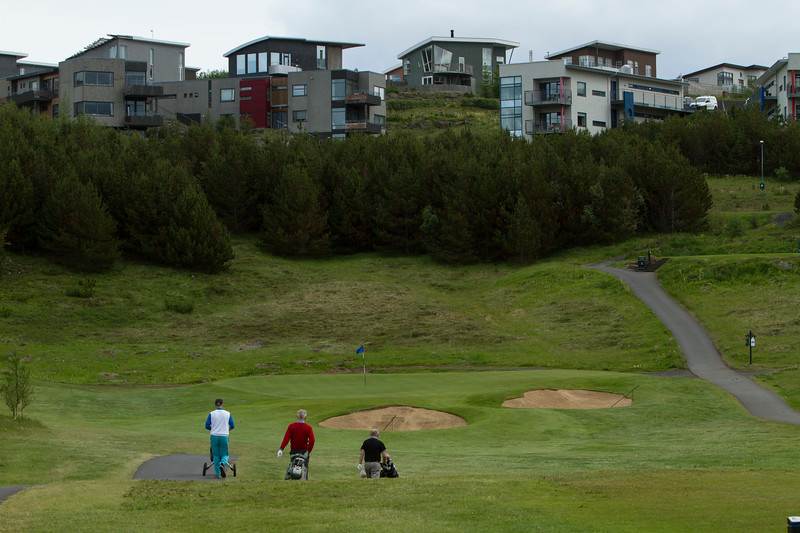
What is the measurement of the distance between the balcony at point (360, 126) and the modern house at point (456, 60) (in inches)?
1836

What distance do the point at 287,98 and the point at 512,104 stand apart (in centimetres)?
3204

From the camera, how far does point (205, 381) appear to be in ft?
164

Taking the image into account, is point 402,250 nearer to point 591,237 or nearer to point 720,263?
point 591,237

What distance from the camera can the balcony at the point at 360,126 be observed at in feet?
392

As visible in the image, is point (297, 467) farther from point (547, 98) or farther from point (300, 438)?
point (547, 98)

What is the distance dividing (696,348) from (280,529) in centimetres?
4517

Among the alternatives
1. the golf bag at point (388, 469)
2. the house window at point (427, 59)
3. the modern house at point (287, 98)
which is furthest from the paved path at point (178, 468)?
the house window at point (427, 59)

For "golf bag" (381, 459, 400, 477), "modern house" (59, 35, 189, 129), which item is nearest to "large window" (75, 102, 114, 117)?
"modern house" (59, 35, 189, 129)

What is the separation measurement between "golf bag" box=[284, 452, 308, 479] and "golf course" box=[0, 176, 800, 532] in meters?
0.89

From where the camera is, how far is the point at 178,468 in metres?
20.4

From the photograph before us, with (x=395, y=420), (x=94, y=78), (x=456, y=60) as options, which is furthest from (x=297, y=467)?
(x=456, y=60)

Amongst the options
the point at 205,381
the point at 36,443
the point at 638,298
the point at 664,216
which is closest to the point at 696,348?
the point at 638,298

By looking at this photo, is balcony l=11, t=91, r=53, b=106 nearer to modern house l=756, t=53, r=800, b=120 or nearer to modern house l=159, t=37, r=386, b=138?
modern house l=159, t=37, r=386, b=138

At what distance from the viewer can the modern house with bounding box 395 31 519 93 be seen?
166500 mm
